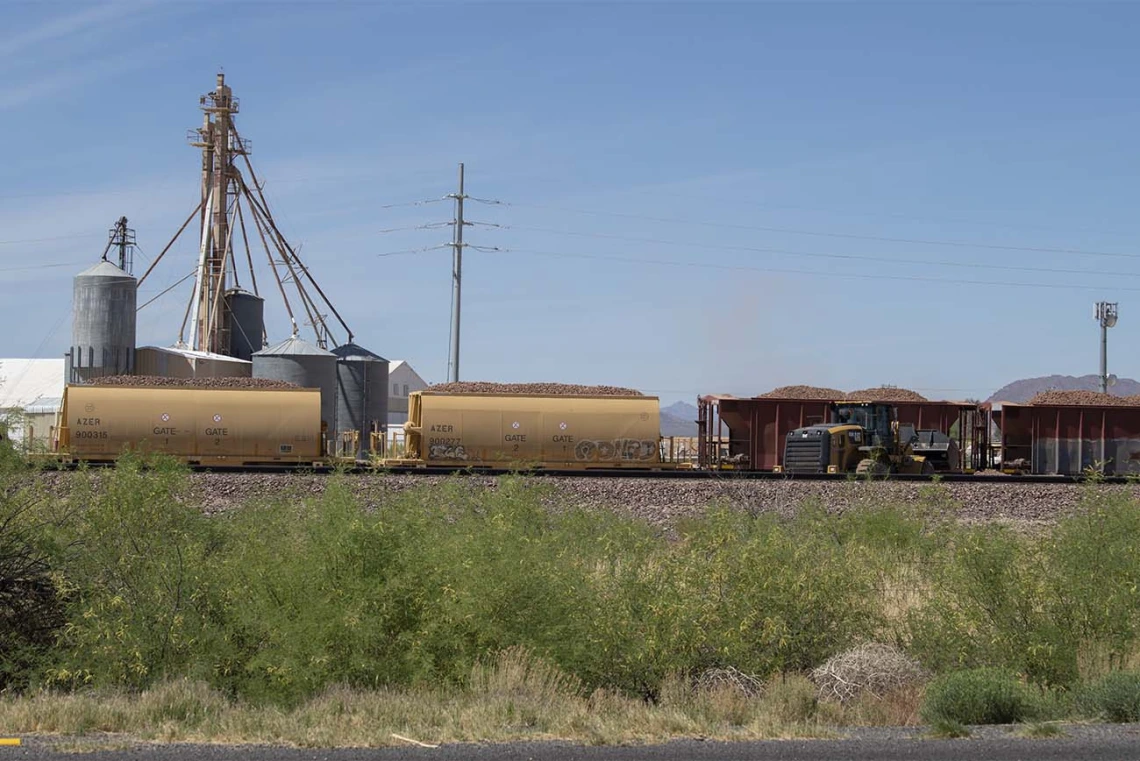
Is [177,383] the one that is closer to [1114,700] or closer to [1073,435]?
[1073,435]

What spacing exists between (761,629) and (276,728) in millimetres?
5741

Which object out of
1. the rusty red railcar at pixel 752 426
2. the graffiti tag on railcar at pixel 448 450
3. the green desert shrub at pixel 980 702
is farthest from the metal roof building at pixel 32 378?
the green desert shrub at pixel 980 702

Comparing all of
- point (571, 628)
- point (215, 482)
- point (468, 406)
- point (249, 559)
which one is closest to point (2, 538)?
point (249, 559)

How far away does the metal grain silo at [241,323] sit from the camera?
62875mm

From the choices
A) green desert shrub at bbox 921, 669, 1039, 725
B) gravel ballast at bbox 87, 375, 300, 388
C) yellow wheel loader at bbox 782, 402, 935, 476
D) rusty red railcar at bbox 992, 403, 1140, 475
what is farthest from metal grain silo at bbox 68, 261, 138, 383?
green desert shrub at bbox 921, 669, 1039, 725

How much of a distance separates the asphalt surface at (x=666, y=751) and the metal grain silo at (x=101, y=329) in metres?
46.4

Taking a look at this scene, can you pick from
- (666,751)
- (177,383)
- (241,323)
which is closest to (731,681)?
(666,751)

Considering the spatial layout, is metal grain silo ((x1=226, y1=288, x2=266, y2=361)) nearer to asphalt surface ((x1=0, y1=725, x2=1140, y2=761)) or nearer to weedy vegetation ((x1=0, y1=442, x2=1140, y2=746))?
weedy vegetation ((x1=0, y1=442, x2=1140, y2=746))

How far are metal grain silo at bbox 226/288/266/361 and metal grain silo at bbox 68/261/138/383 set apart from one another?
9086mm

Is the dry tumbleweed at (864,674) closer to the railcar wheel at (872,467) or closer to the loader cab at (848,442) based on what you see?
the railcar wheel at (872,467)

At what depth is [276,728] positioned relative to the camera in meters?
9.98

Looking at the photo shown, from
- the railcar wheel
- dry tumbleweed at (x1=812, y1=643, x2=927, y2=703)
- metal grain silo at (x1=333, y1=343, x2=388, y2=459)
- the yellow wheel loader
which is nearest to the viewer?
dry tumbleweed at (x1=812, y1=643, x2=927, y2=703)

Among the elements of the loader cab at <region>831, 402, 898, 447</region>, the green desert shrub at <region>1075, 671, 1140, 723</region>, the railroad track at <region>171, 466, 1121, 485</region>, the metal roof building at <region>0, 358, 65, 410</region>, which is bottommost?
the green desert shrub at <region>1075, 671, 1140, 723</region>

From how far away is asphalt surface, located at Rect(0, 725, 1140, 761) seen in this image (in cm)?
910
